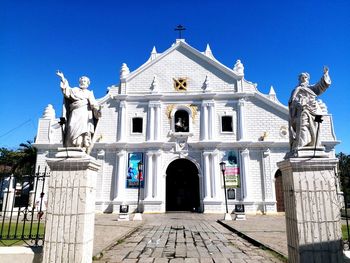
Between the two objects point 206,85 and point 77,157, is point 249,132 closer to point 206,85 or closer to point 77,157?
point 206,85

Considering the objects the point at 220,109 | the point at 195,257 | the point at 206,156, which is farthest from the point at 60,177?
the point at 220,109

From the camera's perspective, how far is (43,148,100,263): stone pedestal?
5.16 metres

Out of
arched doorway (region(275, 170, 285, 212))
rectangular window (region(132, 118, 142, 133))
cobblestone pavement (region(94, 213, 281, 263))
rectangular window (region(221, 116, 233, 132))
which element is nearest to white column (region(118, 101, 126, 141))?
rectangular window (region(132, 118, 142, 133))

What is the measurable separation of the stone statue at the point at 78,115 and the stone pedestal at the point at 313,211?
4.10m

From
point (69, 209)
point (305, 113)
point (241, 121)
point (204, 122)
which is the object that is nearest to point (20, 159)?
point (204, 122)

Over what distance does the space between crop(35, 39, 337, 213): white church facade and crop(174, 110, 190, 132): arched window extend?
8 centimetres

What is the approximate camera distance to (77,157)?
5473 mm

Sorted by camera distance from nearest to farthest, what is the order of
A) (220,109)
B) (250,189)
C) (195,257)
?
(195,257), (250,189), (220,109)

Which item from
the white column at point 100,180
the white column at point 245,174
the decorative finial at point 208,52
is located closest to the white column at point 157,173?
the white column at point 100,180

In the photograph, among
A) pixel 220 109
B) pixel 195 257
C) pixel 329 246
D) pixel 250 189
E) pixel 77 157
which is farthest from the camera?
pixel 220 109

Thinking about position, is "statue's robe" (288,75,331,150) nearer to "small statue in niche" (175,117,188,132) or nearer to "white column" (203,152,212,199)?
"white column" (203,152,212,199)

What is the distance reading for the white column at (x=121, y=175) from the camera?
2003 cm

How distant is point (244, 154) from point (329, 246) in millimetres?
15675

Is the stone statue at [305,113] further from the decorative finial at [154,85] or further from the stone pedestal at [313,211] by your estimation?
the decorative finial at [154,85]
